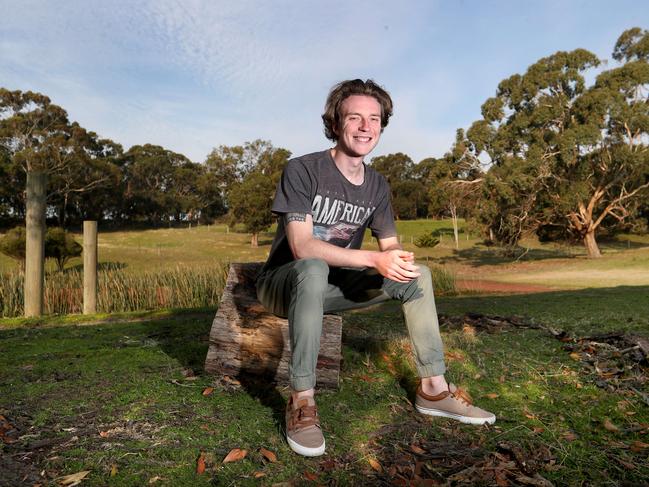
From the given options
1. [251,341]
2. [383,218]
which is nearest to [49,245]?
[251,341]

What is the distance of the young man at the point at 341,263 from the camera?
226 centimetres

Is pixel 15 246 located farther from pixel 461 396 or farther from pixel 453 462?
pixel 453 462

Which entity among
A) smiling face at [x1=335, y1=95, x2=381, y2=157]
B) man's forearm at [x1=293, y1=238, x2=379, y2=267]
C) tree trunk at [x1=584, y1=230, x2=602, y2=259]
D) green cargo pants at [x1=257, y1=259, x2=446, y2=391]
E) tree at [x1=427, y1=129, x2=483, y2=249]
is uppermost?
tree at [x1=427, y1=129, x2=483, y2=249]

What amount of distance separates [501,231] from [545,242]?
427 inches

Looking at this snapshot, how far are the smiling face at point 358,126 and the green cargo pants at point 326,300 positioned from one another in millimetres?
686

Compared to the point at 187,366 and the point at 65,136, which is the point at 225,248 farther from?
the point at 187,366

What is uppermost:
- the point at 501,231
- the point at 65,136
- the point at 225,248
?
the point at 65,136

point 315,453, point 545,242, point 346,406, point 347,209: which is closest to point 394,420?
point 346,406

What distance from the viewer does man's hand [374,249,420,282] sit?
7.44ft

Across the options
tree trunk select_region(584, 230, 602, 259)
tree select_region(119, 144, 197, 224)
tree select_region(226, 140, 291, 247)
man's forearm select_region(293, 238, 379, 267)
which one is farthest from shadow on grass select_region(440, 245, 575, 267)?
tree select_region(119, 144, 197, 224)

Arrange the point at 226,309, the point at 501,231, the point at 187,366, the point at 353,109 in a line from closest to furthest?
the point at 353,109 → the point at 226,309 → the point at 187,366 → the point at 501,231

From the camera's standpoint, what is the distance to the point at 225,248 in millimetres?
32156

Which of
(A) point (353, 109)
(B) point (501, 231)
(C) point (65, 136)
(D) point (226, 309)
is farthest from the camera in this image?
(C) point (65, 136)

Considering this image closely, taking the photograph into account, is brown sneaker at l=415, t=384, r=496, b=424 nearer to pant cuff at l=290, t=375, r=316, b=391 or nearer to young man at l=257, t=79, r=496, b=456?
young man at l=257, t=79, r=496, b=456
